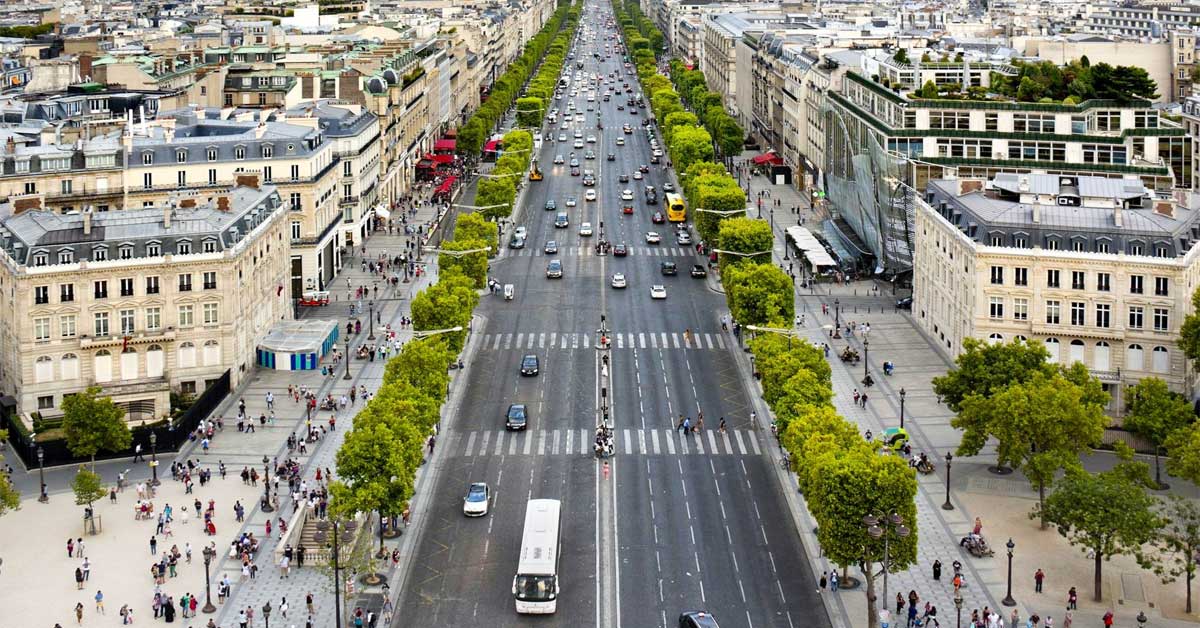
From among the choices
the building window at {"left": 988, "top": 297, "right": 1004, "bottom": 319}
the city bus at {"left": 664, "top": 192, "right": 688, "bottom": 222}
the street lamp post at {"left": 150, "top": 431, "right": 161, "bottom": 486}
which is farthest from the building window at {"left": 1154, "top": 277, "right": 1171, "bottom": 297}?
the city bus at {"left": 664, "top": 192, "right": 688, "bottom": 222}

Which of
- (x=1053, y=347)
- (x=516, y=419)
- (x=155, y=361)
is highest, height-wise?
(x=1053, y=347)

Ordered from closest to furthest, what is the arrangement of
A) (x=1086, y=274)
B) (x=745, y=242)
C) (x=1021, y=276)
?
(x=1086, y=274)
(x=1021, y=276)
(x=745, y=242)

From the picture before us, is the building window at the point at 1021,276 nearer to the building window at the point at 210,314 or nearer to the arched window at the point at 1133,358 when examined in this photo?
the arched window at the point at 1133,358

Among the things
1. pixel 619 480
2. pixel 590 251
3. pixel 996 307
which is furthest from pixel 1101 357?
pixel 590 251

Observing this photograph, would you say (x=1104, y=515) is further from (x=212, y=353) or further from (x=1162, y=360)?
(x=212, y=353)

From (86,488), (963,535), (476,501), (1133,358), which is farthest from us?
(1133,358)
